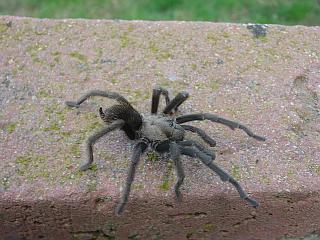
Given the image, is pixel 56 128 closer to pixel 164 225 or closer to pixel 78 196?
pixel 78 196

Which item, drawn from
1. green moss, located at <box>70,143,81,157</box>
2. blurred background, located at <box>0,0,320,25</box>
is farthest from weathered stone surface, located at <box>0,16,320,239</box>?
blurred background, located at <box>0,0,320,25</box>

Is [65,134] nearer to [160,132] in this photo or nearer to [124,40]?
[160,132]

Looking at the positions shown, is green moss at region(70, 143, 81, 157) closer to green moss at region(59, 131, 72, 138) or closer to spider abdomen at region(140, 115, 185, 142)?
green moss at region(59, 131, 72, 138)

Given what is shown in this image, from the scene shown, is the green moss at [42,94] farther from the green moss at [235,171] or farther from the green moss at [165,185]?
the green moss at [235,171]

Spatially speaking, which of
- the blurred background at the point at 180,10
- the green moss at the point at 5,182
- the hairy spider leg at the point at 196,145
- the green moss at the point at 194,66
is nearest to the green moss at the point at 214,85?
the green moss at the point at 194,66

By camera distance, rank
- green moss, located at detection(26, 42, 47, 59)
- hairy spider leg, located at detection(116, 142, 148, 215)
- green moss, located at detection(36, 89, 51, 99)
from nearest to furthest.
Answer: hairy spider leg, located at detection(116, 142, 148, 215)
green moss, located at detection(36, 89, 51, 99)
green moss, located at detection(26, 42, 47, 59)

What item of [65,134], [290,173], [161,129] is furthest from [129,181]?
[290,173]

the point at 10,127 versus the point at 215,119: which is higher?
the point at 215,119
